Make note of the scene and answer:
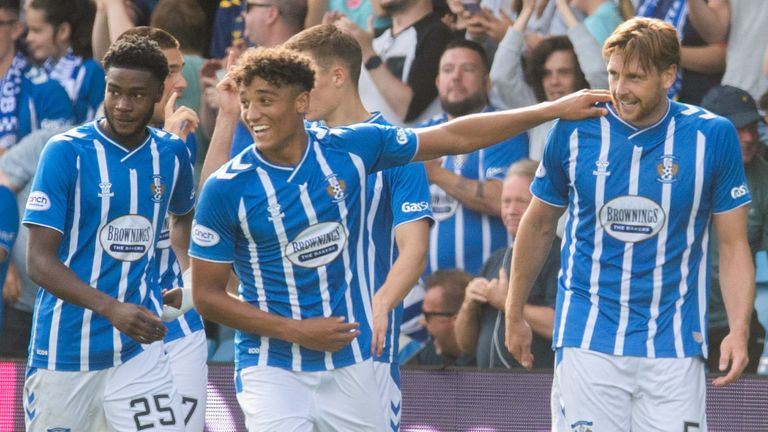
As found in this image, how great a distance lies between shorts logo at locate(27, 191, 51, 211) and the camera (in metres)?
5.72

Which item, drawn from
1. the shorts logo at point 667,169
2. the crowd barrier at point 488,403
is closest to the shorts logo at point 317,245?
the shorts logo at point 667,169

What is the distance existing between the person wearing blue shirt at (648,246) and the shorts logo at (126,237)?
184 cm

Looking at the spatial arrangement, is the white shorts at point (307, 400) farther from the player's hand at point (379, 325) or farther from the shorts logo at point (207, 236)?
the shorts logo at point (207, 236)

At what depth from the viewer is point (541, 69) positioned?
8.57 metres

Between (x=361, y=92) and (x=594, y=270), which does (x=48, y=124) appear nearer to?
(x=361, y=92)

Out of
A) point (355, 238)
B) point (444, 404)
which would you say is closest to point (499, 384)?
point (444, 404)

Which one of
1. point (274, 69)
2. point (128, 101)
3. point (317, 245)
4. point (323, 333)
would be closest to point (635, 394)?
point (323, 333)

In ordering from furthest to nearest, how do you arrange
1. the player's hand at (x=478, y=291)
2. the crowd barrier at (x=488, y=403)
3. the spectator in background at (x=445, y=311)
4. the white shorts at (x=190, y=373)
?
the spectator in background at (x=445, y=311)
the player's hand at (x=478, y=291)
the crowd barrier at (x=488, y=403)
the white shorts at (x=190, y=373)

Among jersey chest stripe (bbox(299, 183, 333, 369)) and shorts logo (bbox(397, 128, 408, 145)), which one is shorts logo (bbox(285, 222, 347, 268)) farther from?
shorts logo (bbox(397, 128, 408, 145))

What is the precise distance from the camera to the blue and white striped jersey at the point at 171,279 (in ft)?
21.5

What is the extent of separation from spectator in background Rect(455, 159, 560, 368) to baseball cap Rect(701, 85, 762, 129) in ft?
3.61

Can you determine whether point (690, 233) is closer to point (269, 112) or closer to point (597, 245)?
point (597, 245)

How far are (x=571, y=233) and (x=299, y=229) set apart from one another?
119 cm

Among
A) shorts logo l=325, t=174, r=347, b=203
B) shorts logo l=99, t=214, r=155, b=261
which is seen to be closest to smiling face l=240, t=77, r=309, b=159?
shorts logo l=325, t=174, r=347, b=203
